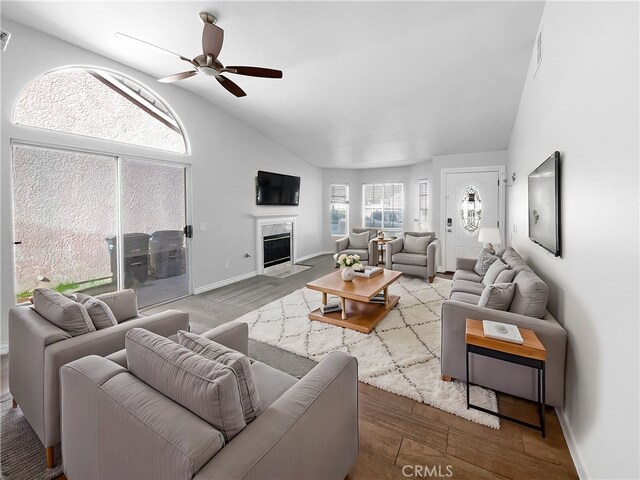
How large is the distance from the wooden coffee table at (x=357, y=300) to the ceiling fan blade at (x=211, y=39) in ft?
8.43

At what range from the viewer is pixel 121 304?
227 cm

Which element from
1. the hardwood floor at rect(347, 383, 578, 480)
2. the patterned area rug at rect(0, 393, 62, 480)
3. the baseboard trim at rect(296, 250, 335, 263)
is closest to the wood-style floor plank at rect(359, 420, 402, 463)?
the hardwood floor at rect(347, 383, 578, 480)

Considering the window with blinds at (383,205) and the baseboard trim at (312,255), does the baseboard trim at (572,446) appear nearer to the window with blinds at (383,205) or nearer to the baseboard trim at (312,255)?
the baseboard trim at (312,255)

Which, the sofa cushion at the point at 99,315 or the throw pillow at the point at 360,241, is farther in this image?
the throw pillow at the point at 360,241

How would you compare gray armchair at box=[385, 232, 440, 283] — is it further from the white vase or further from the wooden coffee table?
the white vase

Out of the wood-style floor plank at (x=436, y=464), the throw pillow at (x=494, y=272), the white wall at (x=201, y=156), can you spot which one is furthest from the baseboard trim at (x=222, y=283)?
the throw pillow at (x=494, y=272)

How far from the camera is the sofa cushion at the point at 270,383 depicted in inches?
55.5

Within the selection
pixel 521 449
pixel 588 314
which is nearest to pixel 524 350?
pixel 588 314

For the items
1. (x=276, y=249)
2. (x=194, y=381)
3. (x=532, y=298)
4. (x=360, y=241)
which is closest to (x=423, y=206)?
(x=360, y=241)

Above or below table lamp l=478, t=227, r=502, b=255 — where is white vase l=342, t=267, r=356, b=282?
below

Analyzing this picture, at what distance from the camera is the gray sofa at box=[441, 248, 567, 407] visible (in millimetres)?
1860

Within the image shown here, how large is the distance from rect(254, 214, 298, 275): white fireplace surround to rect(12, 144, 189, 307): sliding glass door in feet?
5.21

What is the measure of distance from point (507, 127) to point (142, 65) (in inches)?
Result: 213
